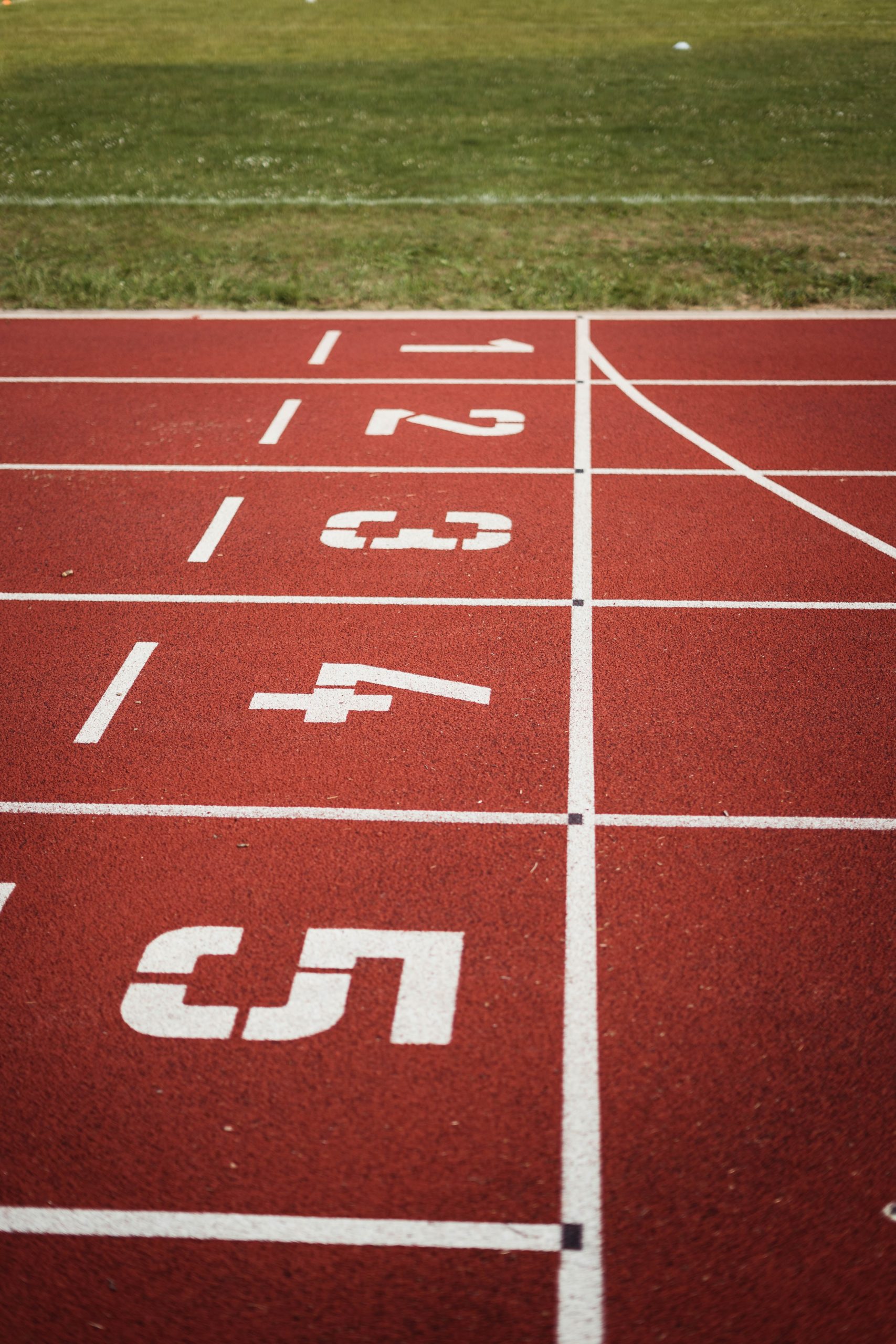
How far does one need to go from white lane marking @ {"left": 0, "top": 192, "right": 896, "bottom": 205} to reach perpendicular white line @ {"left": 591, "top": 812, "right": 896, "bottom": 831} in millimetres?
11766

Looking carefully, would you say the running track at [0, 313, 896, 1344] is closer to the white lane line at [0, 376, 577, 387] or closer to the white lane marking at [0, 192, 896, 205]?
the white lane line at [0, 376, 577, 387]

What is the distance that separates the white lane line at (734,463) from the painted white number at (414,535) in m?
1.87

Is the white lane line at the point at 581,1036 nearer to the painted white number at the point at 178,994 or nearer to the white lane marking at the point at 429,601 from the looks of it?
the white lane marking at the point at 429,601

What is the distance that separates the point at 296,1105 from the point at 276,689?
2.56m

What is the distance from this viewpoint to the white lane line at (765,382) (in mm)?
10016

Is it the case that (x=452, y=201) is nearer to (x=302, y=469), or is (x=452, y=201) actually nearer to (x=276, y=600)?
(x=302, y=469)

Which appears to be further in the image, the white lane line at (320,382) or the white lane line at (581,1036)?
the white lane line at (320,382)

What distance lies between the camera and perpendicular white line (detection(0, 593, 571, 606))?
268 inches

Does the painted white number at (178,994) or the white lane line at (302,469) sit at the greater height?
the white lane line at (302,469)

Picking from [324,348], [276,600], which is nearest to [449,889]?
[276,600]

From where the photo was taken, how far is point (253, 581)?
7070 millimetres

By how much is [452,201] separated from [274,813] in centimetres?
1227

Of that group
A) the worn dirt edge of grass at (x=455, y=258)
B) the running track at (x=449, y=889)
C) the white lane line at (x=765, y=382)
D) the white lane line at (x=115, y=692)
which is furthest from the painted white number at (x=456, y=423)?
the white lane line at (x=115, y=692)

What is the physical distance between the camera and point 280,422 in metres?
9.38
